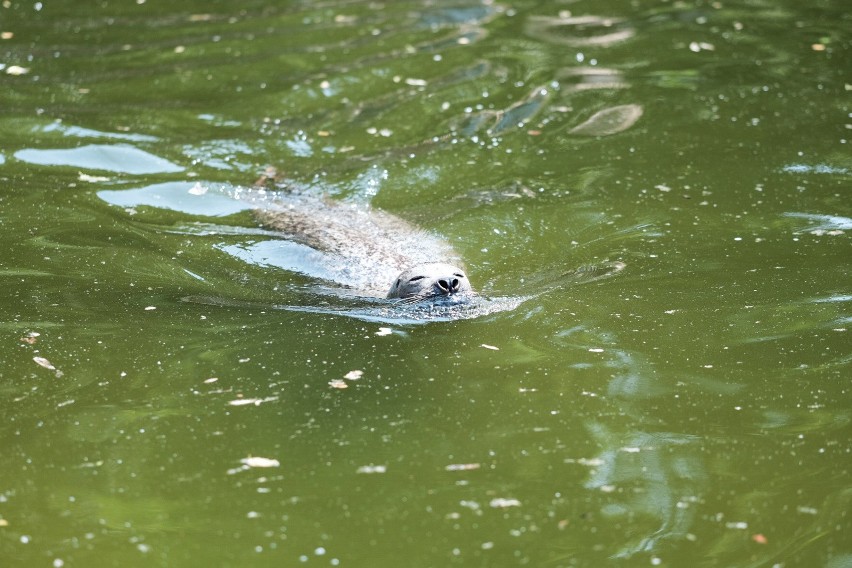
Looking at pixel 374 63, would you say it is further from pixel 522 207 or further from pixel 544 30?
pixel 522 207

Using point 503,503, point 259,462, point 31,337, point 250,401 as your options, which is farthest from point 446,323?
point 31,337

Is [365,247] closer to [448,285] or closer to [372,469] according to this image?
[448,285]

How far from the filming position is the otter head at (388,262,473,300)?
7.36m

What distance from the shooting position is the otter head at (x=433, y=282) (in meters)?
7.36

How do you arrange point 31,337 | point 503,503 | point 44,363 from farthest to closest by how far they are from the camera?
point 31,337 < point 44,363 < point 503,503

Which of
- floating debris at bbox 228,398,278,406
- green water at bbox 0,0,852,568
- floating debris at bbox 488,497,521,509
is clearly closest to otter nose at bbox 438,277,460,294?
green water at bbox 0,0,852,568

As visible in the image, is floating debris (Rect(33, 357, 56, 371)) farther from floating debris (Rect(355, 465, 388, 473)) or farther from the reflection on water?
the reflection on water

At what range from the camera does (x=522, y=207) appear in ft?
31.4

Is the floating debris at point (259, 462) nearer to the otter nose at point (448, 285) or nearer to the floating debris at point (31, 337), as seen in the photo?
the floating debris at point (31, 337)

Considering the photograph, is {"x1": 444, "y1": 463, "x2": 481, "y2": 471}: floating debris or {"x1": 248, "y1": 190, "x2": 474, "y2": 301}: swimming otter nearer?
{"x1": 444, "y1": 463, "x2": 481, "y2": 471}: floating debris

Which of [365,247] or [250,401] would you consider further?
[365,247]

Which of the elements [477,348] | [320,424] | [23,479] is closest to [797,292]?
[477,348]

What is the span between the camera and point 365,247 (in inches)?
348

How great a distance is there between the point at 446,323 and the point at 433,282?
32 cm
